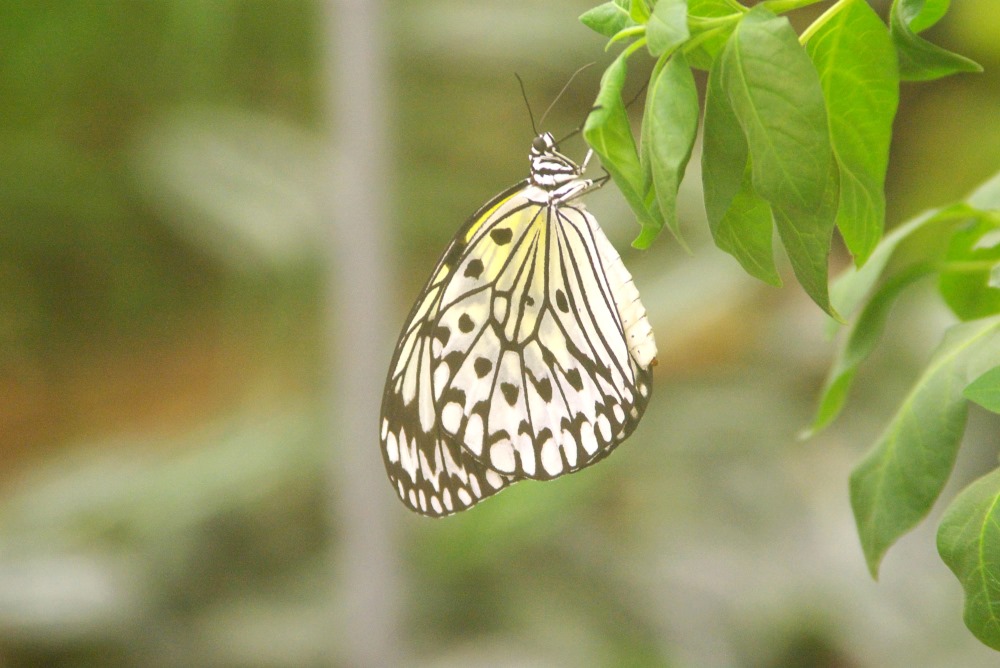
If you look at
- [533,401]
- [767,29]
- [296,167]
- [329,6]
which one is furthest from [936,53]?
[296,167]

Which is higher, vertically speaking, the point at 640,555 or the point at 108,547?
the point at 108,547

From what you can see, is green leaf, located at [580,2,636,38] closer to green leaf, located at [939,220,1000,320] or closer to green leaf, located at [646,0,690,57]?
green leaf, located at [646,0,690,57]

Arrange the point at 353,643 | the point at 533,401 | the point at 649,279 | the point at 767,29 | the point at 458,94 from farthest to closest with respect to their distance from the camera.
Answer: the point at 458,94
the point at 649,279
the point at 353,643
the point at 533,401
the point at 767,29

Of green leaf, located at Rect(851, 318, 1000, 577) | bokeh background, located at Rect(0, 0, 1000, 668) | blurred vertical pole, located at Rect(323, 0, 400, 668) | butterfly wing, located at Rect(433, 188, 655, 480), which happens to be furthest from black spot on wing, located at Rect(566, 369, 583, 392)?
blurred vertical pole, located at Rect(323, 0, 400, 668)

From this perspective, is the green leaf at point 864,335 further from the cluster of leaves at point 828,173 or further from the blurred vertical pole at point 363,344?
the blurred vertical pole at point 363,344

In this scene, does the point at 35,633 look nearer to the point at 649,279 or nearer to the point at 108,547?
the point at 108,547

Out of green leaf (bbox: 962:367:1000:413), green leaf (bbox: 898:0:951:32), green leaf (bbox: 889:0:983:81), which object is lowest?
green leaf (bbox: 962:367:1000:413)
